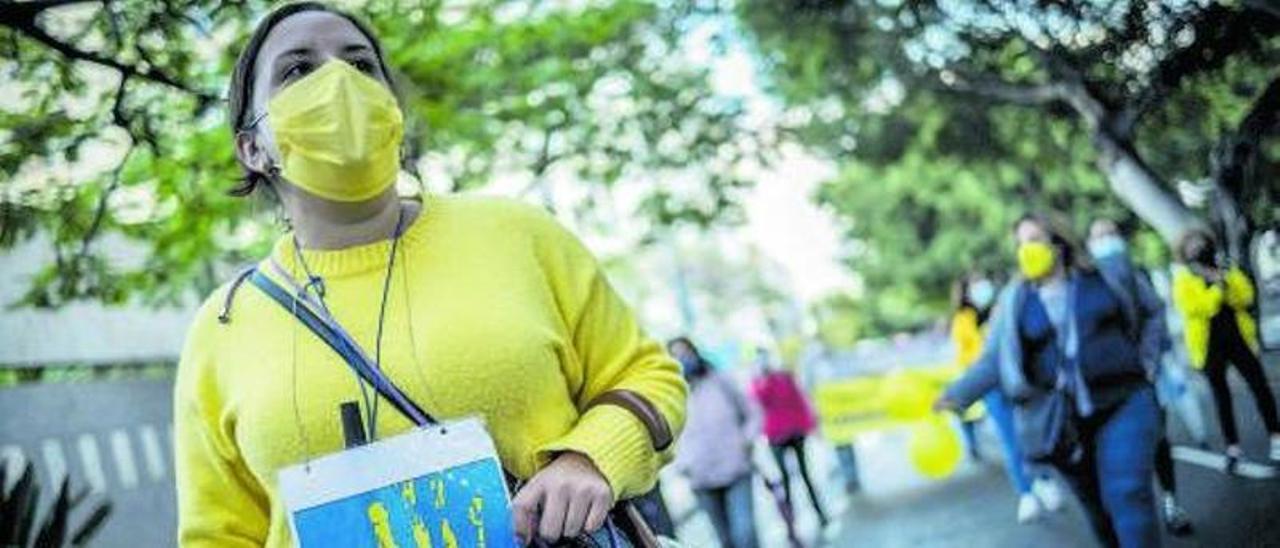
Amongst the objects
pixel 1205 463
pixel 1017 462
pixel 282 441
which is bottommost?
pixel 1017 462

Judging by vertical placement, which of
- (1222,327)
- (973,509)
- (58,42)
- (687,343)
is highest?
(58,42)

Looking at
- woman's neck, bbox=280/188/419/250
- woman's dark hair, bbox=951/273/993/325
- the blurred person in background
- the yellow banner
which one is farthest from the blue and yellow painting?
the yellow banner

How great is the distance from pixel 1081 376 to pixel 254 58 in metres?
3.35

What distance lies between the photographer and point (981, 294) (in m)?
8.80

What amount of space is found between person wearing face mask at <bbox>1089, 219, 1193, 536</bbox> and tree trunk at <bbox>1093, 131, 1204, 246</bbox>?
29 cm

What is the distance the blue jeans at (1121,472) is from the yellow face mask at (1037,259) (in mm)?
557

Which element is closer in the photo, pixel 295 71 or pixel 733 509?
pixel 295 71

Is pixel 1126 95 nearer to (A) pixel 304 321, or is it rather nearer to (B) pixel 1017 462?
(A) pixel 304 321

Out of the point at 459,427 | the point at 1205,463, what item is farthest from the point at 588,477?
the point at 1205,463

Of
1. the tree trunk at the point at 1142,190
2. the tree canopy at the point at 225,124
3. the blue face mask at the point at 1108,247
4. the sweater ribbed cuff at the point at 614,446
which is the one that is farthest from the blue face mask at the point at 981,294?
the sweater ribbed cuff at the point at 614,446

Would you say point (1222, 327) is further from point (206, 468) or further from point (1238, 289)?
point (206, 468)

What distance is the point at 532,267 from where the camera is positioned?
5.03 ft

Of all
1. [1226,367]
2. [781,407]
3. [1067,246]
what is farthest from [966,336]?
[1226,367]

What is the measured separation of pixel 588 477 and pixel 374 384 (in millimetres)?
282
